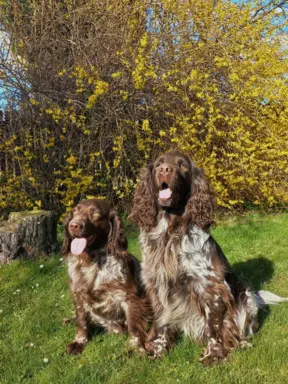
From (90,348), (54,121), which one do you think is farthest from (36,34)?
(90,348)

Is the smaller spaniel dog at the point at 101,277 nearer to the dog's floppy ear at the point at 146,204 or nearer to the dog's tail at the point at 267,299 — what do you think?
the dog's floppy ear at the point at 146,204

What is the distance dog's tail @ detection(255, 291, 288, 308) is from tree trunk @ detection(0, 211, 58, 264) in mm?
3203

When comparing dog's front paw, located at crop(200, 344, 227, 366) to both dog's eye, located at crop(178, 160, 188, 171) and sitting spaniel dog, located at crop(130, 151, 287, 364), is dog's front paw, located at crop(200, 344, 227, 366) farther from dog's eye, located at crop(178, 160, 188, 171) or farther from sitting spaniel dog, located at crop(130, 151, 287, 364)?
dog's eye, located at crop(178, 160, 188, 171)

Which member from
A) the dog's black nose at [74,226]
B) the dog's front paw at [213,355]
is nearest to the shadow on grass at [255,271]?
the dog's front paw at [213,355]

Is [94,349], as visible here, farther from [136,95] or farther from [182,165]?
[136,95]

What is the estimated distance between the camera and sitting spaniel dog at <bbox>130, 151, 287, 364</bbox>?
3.34 m

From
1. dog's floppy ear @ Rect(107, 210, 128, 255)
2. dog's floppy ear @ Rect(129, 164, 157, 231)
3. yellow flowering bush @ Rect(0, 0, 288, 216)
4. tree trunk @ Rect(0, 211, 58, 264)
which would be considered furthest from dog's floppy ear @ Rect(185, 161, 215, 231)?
yellow flowering bush @ Rect(0, 0, 288, 216)

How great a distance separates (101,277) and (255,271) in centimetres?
242

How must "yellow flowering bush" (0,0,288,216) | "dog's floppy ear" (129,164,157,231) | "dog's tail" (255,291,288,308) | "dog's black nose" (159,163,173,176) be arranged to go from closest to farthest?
"dog's black nose" (159,163,173,176), "dog's floppy ear" (129,164,157,231), "dog's tail" (255,291,288,308), "yellow flowering bush" (0,0,288,216)

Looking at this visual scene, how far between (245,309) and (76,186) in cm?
440

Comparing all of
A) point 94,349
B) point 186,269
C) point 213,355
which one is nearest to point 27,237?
point 94,349

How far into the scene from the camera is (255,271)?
528cm

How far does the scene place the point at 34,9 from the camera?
296 inches

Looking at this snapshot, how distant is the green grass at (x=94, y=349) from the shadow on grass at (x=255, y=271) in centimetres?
1
